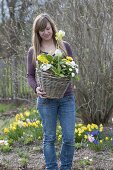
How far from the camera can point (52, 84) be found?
160 inches

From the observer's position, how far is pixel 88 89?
258 inches

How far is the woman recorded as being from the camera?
13.7 feet

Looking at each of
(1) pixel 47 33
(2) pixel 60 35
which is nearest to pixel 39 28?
(1) pixel 47 33

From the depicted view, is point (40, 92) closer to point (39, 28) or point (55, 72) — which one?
point (55, 72)

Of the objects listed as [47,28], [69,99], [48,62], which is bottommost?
[69,99]

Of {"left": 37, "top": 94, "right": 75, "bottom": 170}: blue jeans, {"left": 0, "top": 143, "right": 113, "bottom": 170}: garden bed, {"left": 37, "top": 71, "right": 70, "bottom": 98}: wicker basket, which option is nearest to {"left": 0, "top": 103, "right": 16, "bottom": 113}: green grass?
{"left": 0, "top": 143, "right": 113, "bottom": 170}: garden bed

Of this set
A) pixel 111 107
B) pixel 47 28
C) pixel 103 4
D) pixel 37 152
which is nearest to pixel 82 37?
pixel 103 4

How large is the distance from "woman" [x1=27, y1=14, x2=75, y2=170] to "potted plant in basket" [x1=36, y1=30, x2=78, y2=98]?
3.8 inches

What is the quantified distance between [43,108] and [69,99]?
10.6 inches

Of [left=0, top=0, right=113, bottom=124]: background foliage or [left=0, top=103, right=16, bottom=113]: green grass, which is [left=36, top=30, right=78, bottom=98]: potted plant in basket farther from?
[left=0, top=103, right=16, bottom=113]: green grass

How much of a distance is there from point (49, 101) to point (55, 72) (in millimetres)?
314

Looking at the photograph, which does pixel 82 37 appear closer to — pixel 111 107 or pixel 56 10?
pixel 56 10

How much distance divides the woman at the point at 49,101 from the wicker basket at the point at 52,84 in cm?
6

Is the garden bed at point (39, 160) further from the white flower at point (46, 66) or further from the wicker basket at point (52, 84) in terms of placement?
the white flower at point (46, 66)
